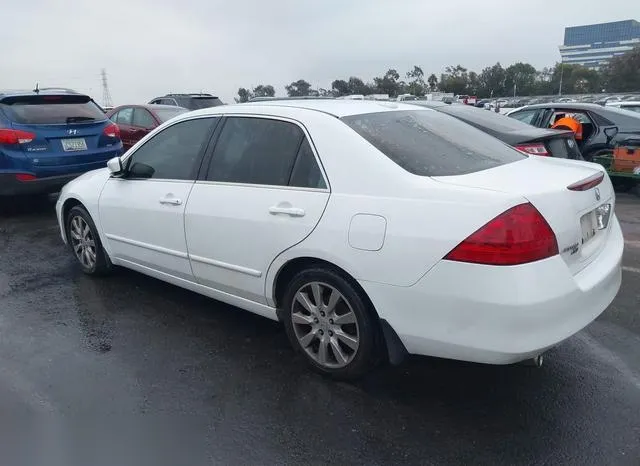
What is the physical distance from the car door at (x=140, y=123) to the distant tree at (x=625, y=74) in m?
59.5

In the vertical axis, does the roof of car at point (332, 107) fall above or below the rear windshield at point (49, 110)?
above

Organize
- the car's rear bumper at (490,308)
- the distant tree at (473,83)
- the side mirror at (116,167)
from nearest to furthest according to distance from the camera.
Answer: the car's rear bumper at (490,308) → the side mirror at (116,167) → the distant tree at (473,83)

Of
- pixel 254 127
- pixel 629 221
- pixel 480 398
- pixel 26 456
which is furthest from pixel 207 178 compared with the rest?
pixel 629 221

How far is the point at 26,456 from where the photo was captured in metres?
2.71

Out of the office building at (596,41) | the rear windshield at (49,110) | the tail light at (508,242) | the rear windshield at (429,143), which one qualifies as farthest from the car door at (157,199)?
the office building at (596,41)

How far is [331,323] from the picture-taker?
10.3 ft

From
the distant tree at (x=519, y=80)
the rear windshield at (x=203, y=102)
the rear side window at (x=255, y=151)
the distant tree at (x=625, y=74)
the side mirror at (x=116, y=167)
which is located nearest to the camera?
the rear side window at (x=255, y=151)

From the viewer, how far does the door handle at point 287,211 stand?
10.2ft

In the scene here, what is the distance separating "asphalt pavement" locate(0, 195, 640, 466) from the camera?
2.65 metres

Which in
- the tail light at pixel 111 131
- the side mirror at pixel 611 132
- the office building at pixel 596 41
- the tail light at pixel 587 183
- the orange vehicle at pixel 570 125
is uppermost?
the office building at pixel 596 41

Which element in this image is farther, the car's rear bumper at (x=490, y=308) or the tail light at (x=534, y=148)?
the tail light at (x=534, y=148)

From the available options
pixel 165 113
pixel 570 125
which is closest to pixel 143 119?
pixel 165 113

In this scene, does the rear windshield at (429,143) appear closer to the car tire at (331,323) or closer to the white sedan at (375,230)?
the white sedan at (375,230)

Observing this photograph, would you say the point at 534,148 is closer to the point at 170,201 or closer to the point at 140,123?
the point at 170,201
